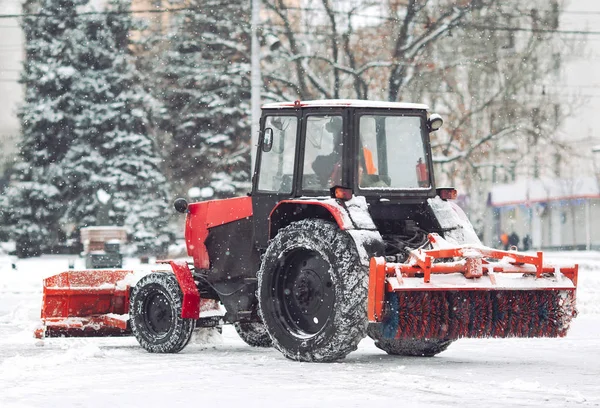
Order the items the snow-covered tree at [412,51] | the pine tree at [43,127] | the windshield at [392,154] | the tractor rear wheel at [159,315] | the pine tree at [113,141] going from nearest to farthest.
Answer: the windshield at [392,154] < the tractor rear wheel at [159,315] < the snow-covered tree at [412,51] < the pine tree at [113,141] < the pine tree at [43,127]

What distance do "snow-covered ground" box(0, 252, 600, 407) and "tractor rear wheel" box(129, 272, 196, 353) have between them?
23cm

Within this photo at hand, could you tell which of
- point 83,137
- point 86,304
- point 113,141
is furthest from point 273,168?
point 83,137

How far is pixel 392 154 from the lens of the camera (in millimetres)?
12016

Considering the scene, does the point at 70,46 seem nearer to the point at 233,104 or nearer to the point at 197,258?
the point at 233,104

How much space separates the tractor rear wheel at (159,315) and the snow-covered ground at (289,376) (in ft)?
0.76

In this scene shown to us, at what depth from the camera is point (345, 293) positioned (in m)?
10.6

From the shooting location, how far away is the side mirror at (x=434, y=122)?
12125 millimetres

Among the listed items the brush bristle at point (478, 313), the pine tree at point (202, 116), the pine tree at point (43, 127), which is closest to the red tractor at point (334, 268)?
the brush bristle at point (478, 313)

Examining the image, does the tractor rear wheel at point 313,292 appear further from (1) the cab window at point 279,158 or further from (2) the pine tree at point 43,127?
(2) the pine tree at point 43,127

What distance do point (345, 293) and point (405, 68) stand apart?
25154 millimetres

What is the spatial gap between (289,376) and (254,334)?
3839mm

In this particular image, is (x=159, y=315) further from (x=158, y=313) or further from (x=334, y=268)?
(x=334, y=268)

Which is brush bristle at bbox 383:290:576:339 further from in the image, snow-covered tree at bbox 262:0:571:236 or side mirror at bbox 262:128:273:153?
snow-covered tree at bbox 262:0:571:236

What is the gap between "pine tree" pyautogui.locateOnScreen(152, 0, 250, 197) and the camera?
4288cm
